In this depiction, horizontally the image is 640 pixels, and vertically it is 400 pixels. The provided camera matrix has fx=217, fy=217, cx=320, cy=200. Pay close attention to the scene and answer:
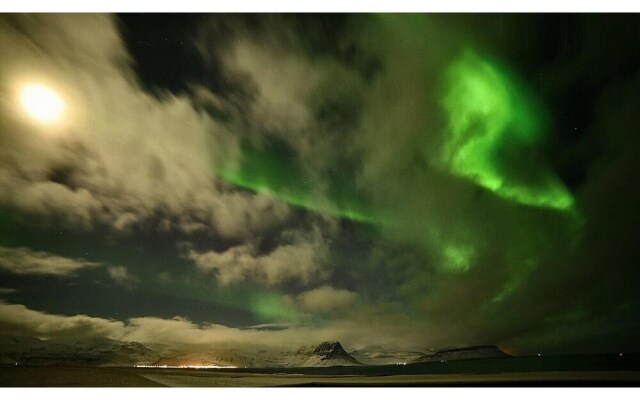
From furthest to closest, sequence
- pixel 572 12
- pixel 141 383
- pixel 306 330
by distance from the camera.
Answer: pixel 306 330, pixel 141 383, pixel 572 12

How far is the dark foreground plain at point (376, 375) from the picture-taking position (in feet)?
8.27

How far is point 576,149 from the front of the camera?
2842 millimetres

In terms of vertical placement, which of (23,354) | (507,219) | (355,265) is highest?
(507,219)

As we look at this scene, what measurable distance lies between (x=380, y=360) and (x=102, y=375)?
336 cm

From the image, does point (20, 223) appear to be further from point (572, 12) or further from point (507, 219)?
point (572, 12)

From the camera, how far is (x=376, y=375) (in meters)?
2.65

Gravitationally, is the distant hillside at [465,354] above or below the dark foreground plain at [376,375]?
above

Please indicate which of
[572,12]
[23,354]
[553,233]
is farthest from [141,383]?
[572,12]

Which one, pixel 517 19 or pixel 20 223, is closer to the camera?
pixel 517 19

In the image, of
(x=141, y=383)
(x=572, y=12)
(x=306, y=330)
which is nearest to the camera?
(x=572, y=12)

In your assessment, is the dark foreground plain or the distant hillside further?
the distant hillside

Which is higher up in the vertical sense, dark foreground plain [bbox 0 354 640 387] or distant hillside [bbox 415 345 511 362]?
distant hillside [bbox 415 345 511 362]

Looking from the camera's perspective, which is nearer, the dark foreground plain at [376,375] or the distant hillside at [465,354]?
the dark foreground plain at [376,375]

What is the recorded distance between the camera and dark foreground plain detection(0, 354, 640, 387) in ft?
8.27
